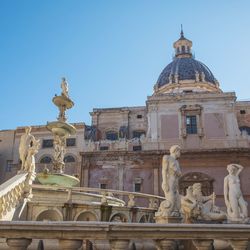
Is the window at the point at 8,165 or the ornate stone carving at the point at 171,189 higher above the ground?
the window at the point at 8,165

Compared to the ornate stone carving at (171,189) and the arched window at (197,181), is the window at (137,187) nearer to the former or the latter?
the arched window at (197,181)

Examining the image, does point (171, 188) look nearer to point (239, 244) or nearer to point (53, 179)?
point (239, 244)

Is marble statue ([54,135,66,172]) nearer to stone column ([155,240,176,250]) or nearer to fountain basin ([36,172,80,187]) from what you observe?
fountain basin ([36,172,80,187])

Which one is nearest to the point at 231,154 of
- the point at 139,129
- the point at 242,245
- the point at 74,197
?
the point at 139,129

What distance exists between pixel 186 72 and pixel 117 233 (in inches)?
1566

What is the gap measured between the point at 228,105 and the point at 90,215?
2319 centimetres

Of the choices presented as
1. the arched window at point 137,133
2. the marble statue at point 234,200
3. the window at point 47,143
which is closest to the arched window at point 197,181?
the arched window at point 137,133

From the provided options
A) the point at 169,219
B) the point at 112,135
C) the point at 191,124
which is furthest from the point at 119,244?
the point at 112,135

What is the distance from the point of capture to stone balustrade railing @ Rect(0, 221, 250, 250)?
423 cm

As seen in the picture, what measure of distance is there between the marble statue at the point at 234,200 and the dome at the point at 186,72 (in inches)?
1339

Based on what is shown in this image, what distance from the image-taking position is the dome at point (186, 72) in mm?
41594

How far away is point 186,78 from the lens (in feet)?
136

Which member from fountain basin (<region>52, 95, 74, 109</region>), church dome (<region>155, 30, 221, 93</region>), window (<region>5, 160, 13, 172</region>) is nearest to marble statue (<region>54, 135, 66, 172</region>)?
fountain basin (<region>52, 95, 74, 109</region>)

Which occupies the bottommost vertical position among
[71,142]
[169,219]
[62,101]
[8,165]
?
[169,219]
